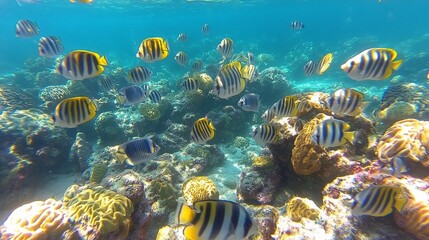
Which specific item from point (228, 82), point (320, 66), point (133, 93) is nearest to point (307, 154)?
point (228, 82)

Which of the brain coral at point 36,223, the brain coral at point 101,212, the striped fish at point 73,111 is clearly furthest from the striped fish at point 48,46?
the brain coral at point 36,223

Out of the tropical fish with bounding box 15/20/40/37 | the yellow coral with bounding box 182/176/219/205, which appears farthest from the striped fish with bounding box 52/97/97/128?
the tropical fish with bounding box 15/20/40/37

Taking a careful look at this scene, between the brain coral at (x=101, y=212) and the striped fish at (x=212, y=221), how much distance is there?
242cm

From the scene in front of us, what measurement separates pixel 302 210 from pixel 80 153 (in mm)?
8217

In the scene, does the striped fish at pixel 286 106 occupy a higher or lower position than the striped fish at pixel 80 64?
lower

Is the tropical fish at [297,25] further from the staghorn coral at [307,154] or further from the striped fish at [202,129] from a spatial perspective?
the striped fish at [202,129]

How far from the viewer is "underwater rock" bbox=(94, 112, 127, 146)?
34.4 feet

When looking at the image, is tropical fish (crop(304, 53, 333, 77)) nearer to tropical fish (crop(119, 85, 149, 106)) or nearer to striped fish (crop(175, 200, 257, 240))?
tropical fish (crop(119, 85, 149, 106))

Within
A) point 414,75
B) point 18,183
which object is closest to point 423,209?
point 18,183

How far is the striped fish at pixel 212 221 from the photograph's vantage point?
1.90 m

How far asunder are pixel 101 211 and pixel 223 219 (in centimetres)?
278

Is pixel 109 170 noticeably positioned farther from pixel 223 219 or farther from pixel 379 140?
pixel 379 140

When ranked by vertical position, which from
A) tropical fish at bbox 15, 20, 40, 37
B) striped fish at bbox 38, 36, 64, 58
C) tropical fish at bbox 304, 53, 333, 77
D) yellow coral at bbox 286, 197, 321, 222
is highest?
tropical fish at bbox 15, 20, 40, 37

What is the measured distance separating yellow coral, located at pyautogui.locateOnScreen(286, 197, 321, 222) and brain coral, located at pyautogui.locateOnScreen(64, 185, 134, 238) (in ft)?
9.35
